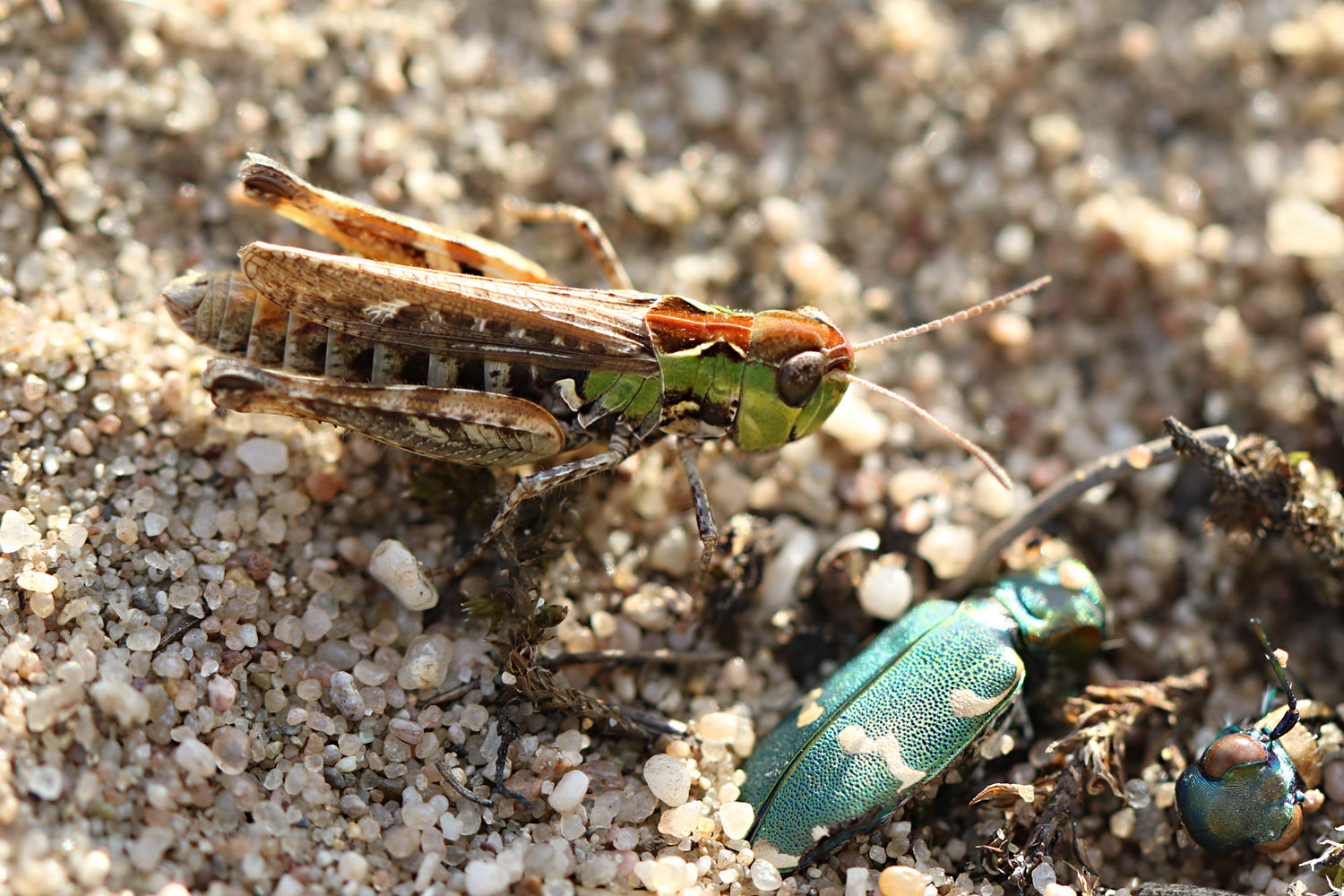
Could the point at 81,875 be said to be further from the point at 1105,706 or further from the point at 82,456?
the point at 1105,706

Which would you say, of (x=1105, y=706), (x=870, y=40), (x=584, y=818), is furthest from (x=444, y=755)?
(x=870, y=40)

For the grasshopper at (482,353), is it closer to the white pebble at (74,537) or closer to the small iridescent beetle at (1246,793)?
the white pebble at (74,537)

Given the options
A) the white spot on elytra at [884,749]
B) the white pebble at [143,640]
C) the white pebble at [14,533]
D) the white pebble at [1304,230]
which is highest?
the white pebble at [1304,230]

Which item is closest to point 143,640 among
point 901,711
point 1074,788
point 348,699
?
point 348,699

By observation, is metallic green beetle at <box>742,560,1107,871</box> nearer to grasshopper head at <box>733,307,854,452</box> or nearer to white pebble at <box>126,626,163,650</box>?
grasshopper head at <box>733,307,854,452</box>

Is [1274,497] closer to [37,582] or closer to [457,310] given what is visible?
[457,310]

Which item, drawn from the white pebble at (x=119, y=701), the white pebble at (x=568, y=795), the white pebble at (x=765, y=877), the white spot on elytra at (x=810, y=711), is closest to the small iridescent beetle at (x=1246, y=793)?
the white spot on elytra at (x=810, y=711)
